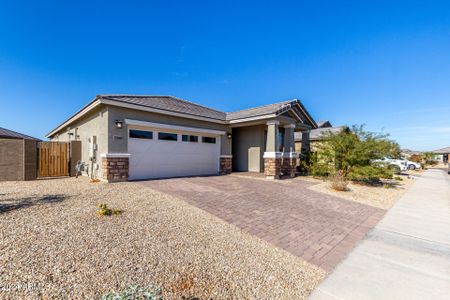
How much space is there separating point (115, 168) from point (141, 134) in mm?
2043

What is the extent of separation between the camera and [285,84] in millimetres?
18938

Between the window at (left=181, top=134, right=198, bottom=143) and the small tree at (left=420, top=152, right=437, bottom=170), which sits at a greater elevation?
the window at (left=181, top=134, right=198, bottom=143)

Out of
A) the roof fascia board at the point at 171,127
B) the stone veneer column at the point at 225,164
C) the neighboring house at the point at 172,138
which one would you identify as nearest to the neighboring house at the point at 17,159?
the neighboring house at the point at 172,138

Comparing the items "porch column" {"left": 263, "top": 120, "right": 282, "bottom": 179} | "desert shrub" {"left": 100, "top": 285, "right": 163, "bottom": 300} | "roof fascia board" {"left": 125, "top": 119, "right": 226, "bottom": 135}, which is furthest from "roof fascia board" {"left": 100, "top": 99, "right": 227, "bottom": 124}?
"desert shrub" {"left": 100, "top": 285, "right": 163, "bottom": 300}

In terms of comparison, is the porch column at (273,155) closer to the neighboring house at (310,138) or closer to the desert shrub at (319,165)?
the desert shrub at (319,165)

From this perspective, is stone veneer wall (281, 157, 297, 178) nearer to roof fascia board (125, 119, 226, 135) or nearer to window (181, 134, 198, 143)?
roof fascia board (125, 119, 226, 135)

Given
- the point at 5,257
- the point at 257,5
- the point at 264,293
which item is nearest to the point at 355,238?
the point at 264,293

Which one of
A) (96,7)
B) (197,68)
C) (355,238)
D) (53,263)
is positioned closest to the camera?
(53,263)

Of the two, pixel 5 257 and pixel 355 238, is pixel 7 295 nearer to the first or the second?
pixel 5 257

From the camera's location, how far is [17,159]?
9109 millimetres

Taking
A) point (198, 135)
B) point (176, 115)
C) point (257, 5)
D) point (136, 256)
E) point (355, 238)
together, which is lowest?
point (355, 238)

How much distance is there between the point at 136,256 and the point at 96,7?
1179cm

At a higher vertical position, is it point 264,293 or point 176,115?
point 176,115

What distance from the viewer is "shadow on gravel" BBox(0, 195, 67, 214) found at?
462 centimetres
